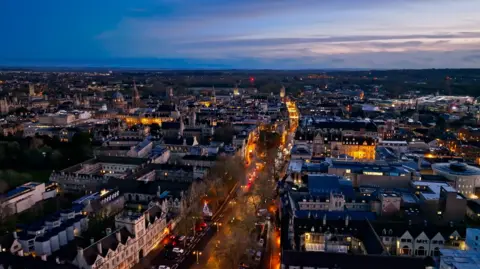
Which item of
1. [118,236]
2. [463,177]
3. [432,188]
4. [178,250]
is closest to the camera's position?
[118,236]

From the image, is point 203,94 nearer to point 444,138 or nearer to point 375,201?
point 444,138

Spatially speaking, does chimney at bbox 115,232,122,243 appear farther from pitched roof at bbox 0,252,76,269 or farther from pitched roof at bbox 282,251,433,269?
pitched roof at bbox 282,251,433,269

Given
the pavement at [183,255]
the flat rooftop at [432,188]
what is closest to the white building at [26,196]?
the pavement at [183,255]

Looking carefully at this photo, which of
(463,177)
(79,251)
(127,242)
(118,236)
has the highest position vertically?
(79,251)

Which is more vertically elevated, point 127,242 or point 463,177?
point 463,177

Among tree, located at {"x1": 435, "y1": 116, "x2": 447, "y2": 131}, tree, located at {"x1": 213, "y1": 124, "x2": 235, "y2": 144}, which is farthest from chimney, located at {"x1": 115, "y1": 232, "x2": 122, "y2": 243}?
tree, located at {"x1": 435, "y1": 116, "x2": 447, "y2": 131}

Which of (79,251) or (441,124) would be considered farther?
(441,124)

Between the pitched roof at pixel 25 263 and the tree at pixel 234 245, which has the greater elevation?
the pitched roof at pixel 25 263

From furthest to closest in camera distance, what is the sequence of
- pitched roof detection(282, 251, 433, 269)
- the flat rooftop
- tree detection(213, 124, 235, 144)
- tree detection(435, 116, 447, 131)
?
tree detection(435, 116, 447, 131) → tree detection(213, 124, 235, 144) → the flat rooftop → pitched roof detection(282, 251, 433, 269)

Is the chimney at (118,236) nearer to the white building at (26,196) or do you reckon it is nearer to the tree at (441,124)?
the white building at (26,196)

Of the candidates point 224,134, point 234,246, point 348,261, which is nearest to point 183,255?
point 234,246

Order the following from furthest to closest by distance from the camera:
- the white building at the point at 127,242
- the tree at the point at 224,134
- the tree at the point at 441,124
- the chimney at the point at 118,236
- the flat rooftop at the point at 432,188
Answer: the tree at the point at 441,124
the tree at the point at 224,134
the flat rooftop at the point at 432,188
the chimney at the point at 118,236
the white building at the point at 127,242

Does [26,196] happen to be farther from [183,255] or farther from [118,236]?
[183,255]
